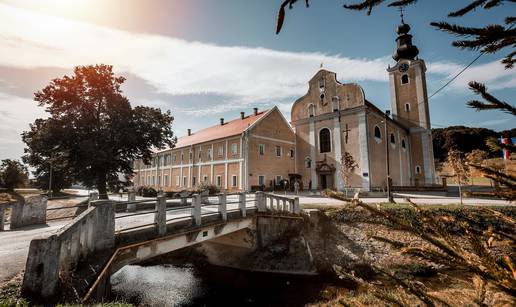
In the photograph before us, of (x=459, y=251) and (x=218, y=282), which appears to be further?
(x=218, y=282)

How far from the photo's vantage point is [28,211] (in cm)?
1065

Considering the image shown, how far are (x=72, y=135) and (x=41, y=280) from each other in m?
18.6

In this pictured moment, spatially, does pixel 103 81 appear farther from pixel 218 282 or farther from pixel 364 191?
pixel 364 191

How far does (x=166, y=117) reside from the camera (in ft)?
73.3

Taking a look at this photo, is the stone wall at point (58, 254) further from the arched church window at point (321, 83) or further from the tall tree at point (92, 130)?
the arched church window at point (321, 83)

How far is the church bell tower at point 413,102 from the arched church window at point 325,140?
437 inches

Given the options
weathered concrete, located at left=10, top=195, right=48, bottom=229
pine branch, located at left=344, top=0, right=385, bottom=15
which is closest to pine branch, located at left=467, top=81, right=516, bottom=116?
pine branch, located at left=344, top=0, right=385, bottom=15

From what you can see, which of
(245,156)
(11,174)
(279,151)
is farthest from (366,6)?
(11,174)

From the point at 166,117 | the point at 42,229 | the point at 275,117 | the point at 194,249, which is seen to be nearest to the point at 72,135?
the point at 166,117

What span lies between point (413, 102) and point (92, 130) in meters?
35.5

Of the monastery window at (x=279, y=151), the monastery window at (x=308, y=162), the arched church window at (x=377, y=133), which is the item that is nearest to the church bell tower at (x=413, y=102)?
the arched church window at (x=377, y=133)

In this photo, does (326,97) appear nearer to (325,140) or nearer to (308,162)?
(325,140)

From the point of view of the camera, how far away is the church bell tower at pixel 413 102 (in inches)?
1209

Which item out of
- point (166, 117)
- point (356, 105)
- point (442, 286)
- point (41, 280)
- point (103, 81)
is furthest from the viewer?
point (356, 105)
